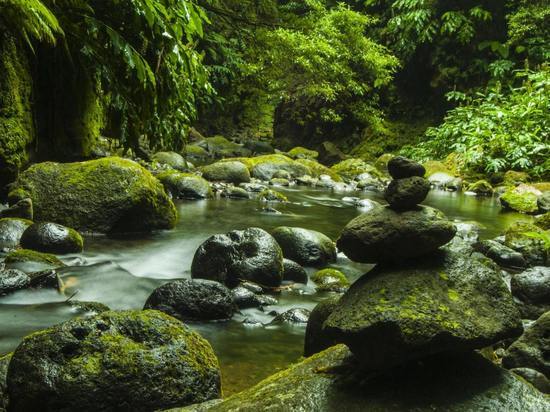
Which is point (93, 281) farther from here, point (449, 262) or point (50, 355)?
point (449, 262)

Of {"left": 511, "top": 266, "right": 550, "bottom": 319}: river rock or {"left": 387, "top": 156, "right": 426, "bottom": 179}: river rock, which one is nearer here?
{"left": 387, "top": 156, "right": 426, "bottom": 179}: river rock

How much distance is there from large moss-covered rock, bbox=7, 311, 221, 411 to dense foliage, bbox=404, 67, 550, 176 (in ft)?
48.2

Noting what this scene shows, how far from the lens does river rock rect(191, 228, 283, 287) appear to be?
550 cm

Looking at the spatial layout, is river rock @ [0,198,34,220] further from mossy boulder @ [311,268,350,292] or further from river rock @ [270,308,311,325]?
river rock @ [270,308,311,325]

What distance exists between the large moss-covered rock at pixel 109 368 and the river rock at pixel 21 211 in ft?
14.2

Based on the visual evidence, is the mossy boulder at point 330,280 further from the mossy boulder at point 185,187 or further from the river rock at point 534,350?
the mossy boulder at point 185,187

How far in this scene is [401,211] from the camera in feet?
8.29

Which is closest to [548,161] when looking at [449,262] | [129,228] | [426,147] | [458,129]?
[458,129]

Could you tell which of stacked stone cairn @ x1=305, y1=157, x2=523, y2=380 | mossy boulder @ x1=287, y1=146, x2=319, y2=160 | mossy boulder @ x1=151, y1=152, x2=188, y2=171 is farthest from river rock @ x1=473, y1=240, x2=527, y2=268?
mossy boulder @ x1=287, y1=146, x2=319, y2=160

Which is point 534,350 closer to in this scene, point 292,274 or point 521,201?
point 292,274

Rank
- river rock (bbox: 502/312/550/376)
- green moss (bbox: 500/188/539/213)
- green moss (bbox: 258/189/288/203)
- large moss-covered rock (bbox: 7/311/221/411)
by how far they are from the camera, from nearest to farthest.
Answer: large moss-covered rock (bbox: 7/311/221/411)
river rock (bbox: 502/312/550/376)
green moss (bbox: 258/189/288/203)
green moss (bbox: 500/188/539/213)

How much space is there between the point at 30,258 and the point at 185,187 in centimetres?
602

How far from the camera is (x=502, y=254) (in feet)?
22.9

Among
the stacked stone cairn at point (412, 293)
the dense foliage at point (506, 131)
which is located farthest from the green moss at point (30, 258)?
the dense foliage at point (506, 131)
